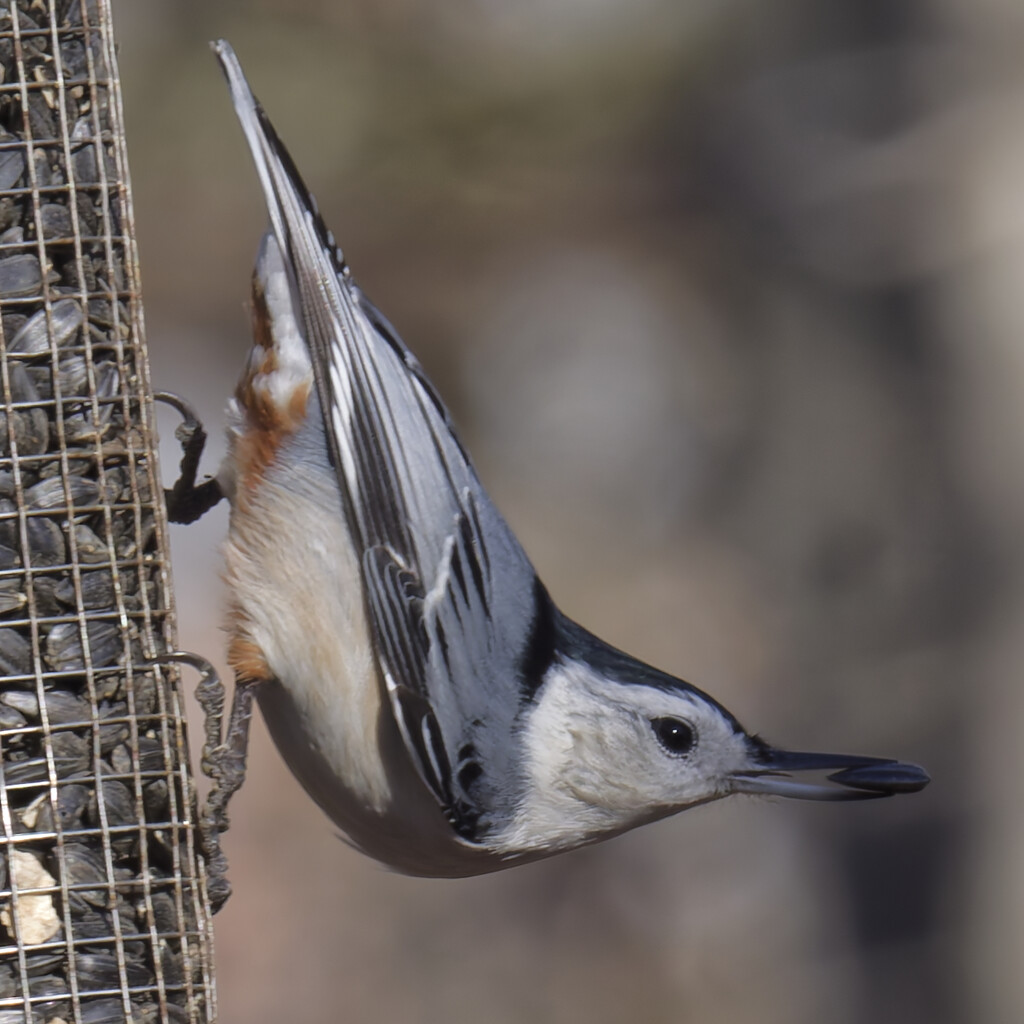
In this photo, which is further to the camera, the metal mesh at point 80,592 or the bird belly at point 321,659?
the bird belly at point 321,659

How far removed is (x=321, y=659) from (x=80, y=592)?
48 cm

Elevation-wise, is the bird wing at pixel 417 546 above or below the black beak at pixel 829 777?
above

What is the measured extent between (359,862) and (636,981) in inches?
43.3

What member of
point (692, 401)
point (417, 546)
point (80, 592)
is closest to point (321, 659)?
point (417, 546)

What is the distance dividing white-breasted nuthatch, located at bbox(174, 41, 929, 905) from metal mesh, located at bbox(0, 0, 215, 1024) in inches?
11.5

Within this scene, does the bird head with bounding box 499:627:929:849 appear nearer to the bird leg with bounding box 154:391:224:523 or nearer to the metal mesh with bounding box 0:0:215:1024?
the metal mesh with bounding box 0:0:215:1024

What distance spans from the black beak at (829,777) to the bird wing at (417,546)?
0.41m

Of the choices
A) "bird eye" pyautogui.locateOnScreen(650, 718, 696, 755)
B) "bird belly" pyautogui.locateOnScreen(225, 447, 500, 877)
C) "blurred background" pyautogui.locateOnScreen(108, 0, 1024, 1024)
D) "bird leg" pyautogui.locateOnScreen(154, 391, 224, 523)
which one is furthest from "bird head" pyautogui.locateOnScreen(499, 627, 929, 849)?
"blurred background" pyautogui.locateOnScreen(108, 0, 1024, 1024)

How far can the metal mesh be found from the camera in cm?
188

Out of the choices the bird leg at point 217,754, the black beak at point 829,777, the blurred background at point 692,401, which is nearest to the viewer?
the bird leg at point 217,754

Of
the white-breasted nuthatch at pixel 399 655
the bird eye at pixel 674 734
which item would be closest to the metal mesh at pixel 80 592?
the white-breasted nuthatch at pixel 399 655

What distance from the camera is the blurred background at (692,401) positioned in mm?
4652

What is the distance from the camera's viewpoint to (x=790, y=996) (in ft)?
16.3

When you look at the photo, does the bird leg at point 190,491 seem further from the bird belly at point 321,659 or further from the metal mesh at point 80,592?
the metal mesh at point 80,592
